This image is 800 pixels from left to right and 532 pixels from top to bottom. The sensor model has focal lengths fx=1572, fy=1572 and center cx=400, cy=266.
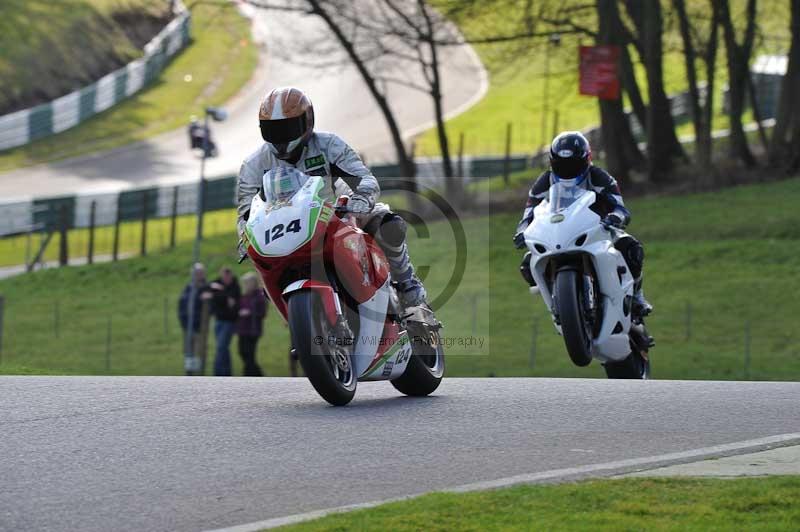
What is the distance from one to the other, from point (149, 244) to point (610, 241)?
2597 centimetres

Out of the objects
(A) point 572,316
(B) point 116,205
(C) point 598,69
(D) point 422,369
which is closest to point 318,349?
(D) point 422,369

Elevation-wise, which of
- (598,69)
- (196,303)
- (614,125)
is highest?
(598,69)

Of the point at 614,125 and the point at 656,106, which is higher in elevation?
the point at 656,106

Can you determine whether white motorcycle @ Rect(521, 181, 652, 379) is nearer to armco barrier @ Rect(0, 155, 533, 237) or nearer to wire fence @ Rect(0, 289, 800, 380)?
wire fence @ Rect(0, 289, 800, 380)

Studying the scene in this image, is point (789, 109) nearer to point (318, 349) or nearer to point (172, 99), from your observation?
point (318, 349)

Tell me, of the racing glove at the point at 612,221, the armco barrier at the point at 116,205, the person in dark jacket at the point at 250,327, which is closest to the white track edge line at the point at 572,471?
the racing glove at the point at 612,221

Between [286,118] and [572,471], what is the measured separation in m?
3.13

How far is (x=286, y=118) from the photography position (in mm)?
9047

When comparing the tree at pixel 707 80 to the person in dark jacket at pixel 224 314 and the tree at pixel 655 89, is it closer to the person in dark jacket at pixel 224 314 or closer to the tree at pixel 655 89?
the tree at pixel 655 89

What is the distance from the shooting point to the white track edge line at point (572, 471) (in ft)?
19.7

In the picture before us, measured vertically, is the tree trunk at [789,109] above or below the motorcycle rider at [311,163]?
above

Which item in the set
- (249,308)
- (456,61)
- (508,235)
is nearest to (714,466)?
(249,308)

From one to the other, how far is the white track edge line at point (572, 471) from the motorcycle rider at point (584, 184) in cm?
462

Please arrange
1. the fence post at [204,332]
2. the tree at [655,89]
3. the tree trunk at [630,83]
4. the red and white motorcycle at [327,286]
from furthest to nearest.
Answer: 1. the tree trunk at [630,83]
2. the tree at [655,89]
3. the fence post at [204,332]
4. the red and white motorcycle at [327,286]
